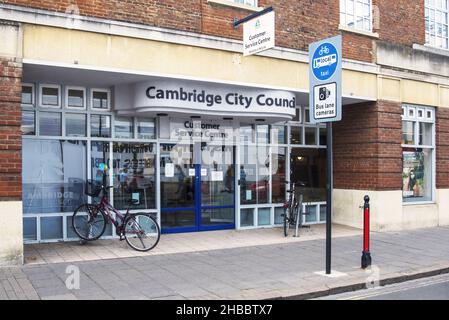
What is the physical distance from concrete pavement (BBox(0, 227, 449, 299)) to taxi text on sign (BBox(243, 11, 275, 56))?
397cm

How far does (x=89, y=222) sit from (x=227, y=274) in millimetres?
3473

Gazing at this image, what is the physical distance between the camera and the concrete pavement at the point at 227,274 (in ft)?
22.1

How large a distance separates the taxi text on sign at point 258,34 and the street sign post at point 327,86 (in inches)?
57.6

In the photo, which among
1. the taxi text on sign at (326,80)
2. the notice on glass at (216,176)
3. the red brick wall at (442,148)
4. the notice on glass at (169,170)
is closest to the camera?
the taxi text on sign at (326,80)

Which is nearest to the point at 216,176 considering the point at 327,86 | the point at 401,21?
the point at 327,86

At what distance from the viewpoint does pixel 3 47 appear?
8.02 metres

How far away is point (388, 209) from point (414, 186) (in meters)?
1.66

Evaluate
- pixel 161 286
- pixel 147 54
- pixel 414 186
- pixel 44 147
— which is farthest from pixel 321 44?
pixel 414 186

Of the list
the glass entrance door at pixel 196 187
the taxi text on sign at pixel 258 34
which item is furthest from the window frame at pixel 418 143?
the taxi text on sign at pixel 258 34

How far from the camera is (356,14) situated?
13031 mm

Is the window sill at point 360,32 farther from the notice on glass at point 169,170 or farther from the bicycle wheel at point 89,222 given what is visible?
the bicycle wheel at point 89,222

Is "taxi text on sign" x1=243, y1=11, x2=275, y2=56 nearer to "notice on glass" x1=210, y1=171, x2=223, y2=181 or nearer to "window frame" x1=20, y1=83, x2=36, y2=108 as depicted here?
"notice on glass" x1=210, y1=171, x2=223, y2=181
